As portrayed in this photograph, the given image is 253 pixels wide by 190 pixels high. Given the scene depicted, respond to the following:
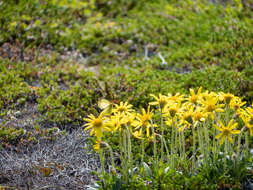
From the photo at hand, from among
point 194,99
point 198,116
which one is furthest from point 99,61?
point 198,116

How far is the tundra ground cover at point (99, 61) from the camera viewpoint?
3805mm

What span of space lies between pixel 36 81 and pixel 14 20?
7.00 feet

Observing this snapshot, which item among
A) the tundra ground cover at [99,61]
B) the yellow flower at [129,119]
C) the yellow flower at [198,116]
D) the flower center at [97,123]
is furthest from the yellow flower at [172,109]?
the flower center at [97,123]

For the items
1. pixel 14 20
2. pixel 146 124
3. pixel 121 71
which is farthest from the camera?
pixel 14 20

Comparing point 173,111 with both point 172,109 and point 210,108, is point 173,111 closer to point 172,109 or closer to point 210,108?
point 172,109

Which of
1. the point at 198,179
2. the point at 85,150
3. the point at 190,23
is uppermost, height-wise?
the point at 190,23

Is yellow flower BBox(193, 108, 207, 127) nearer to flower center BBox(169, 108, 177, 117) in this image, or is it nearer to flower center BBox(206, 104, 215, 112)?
flower center BBox(206, 104, 215, 112)

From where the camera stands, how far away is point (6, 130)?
12.0 feet

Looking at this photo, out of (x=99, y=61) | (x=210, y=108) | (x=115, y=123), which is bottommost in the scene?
(x=99, y=61)

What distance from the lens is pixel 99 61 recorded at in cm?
589

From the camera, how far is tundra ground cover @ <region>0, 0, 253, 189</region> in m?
3.80

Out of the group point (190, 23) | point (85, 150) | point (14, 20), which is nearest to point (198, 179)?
point (85, 150)

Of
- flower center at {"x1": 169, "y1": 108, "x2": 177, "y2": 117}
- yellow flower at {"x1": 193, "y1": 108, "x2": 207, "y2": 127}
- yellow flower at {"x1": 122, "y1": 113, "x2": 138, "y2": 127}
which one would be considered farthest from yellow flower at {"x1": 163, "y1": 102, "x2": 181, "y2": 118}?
yellow flower at {"x1": 122, "y1": 113, "x2": 138, "y2": 127}

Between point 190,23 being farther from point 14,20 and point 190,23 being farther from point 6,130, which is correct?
point 6,130
